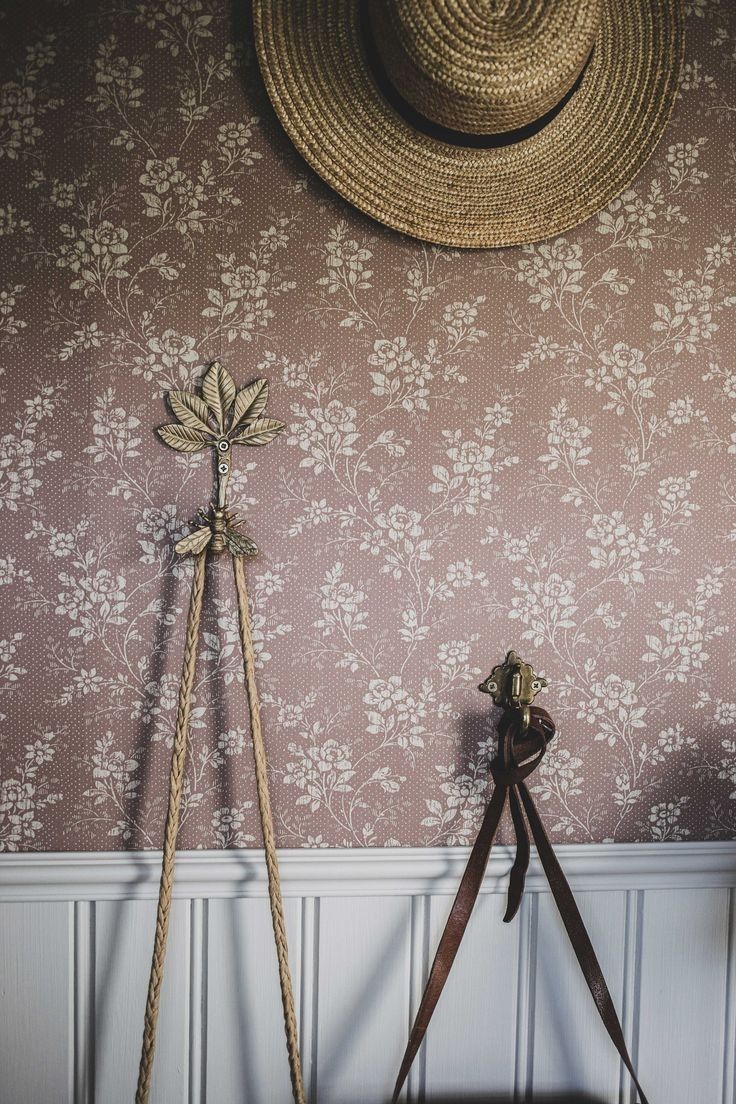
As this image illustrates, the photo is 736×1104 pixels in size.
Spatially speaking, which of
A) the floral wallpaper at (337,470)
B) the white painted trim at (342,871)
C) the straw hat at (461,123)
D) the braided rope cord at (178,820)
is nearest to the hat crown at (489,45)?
the straw hat at (461,123)

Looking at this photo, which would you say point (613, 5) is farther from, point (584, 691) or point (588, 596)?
point (584, 691)

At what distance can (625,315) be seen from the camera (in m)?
1.09

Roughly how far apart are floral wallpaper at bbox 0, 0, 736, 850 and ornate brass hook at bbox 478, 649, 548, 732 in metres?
0.04

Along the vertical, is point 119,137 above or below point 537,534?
above

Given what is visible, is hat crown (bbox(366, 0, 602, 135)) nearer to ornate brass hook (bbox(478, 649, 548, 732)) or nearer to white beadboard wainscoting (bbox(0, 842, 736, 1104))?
ornate brass hook (bbox(478, 649, 548, 732))

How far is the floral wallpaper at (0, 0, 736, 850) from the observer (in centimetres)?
103

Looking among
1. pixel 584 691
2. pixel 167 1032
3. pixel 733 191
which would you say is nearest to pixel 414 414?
pixel 584 691

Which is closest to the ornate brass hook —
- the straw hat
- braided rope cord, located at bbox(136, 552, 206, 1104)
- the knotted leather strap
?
the knotted leather strap

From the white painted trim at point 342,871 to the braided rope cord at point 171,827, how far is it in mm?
94

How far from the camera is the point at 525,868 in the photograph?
103cm

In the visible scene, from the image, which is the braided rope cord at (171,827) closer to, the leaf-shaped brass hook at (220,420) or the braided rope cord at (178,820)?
the braided rope cord at (178,820)

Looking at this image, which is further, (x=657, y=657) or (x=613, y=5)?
(x=657, y=657)

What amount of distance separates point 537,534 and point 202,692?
57cm

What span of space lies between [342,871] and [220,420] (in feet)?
2.31
